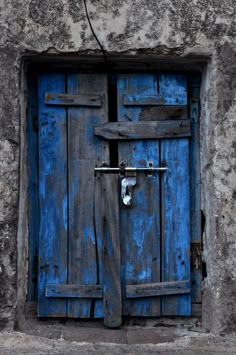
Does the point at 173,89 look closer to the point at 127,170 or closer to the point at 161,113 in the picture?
the point at 161,113

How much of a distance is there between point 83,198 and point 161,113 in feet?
2.59

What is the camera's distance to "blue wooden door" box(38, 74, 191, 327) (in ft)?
12.0

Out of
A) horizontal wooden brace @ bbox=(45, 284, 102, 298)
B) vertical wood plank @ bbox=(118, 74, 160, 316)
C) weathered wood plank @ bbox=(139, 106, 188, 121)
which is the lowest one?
horizontal wooden brace @ bbox=(45, 284, 102, 298)

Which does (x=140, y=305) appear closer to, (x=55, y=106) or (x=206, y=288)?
(x=206, y=288)

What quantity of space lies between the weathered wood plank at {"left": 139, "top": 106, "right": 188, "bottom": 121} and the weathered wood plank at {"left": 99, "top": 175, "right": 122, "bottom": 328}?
0.57m

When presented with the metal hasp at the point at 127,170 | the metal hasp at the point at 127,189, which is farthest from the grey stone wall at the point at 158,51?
the metal hasp at the point at 127,189

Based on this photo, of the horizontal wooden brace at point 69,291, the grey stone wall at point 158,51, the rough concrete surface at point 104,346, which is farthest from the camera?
the horizontal wooden brace at point 69,291

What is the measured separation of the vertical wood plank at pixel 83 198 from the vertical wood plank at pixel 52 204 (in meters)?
0.05

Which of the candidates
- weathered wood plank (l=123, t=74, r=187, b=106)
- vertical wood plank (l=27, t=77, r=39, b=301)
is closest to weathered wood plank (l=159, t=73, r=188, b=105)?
weathered wood plank (l=123, t=74, r=187, b=106)

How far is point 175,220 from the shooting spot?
3705 mm

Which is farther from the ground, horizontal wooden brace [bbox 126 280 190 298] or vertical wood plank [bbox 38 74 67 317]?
vertical wood plank [bbox 38 74 67 317]

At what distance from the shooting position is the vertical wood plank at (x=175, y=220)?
→ 12.1 feet

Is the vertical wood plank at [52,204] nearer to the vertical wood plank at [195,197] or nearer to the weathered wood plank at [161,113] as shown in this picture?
the weathered wood plank at [161,113]

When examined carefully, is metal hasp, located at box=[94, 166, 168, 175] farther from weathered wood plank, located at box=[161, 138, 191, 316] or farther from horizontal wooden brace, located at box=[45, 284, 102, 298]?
horizontal wooden brace, located at box=[45, 284, 102, 298]
